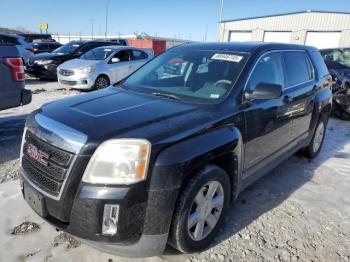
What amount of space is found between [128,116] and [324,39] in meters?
30.3

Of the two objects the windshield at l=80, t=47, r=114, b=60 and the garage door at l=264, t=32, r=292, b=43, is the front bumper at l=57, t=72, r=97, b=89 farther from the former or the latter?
the garage door at l=264, t=32, r=292, b=43

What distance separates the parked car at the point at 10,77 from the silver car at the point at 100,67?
5.02 meters

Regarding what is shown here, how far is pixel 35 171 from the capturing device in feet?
8.54

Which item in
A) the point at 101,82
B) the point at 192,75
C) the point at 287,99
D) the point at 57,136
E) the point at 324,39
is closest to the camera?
the point at 57,136

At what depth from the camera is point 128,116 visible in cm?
262

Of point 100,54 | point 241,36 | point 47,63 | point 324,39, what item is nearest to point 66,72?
point 100,54

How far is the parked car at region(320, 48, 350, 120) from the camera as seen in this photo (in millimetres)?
8484

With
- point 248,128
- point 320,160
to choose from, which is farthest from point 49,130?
point 320,160

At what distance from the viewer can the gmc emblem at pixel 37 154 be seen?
246 cm

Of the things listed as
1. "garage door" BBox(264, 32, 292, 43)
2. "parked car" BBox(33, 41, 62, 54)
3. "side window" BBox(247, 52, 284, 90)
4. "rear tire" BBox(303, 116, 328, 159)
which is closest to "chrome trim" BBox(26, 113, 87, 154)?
"side window" BBox(247, 52, 284, 90)

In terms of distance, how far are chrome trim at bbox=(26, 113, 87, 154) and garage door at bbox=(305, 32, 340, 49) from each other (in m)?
29.7

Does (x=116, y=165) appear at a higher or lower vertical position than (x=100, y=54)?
lower

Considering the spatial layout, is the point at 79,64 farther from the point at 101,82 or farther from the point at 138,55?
the point at 138,55

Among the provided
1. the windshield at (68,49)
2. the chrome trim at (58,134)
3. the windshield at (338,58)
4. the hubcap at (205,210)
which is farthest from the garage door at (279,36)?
the chrome trim at (58,134)
